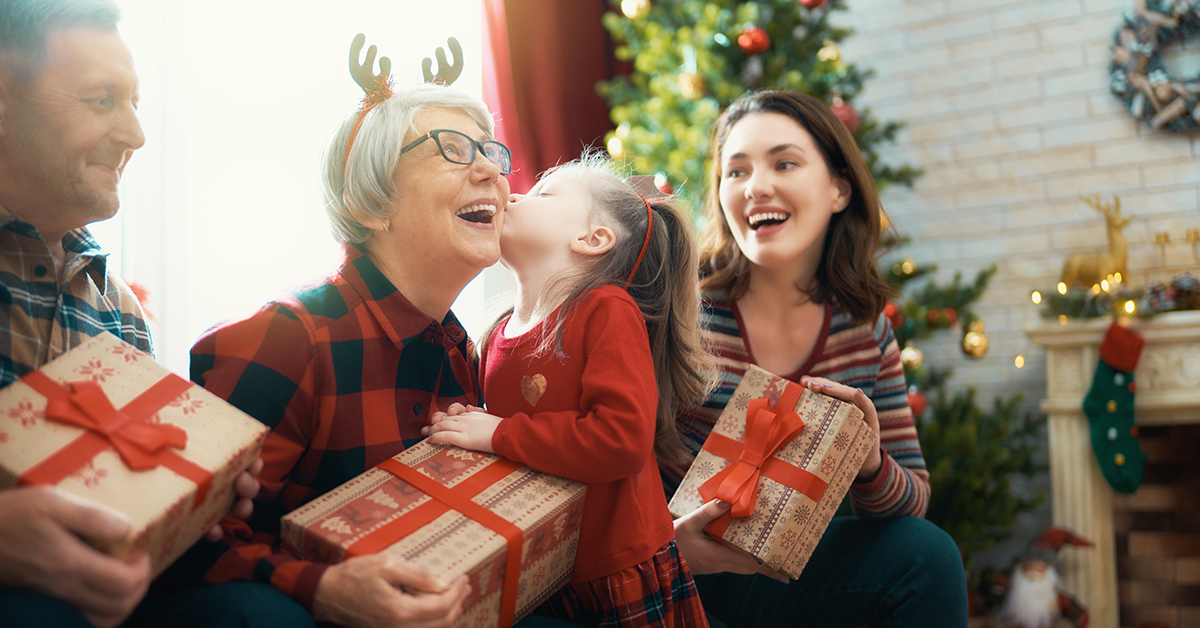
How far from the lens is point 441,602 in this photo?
35.6 inches

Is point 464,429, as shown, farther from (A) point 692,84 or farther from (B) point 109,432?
(A) point 692,84

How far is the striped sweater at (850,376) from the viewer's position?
65.1 inches

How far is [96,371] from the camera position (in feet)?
3.06

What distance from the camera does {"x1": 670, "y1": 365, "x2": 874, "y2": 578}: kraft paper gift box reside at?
130 centimetres

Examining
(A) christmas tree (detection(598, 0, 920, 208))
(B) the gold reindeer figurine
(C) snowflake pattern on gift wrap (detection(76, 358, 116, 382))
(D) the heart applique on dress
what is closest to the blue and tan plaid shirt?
(C) snowflake pattern on gift wrap (detection(76, 358, 116, 382))

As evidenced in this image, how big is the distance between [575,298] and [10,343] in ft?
2.82

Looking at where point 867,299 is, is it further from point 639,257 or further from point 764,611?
point 764,611

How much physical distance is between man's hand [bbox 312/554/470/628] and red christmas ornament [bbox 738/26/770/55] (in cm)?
251

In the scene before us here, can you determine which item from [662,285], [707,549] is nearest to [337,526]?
[707,549]

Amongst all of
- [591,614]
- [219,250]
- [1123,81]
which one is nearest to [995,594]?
[1123,81]

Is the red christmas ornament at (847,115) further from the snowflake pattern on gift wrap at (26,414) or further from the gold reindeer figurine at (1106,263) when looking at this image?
the snowflake pattern on gift wrap at (26,414)

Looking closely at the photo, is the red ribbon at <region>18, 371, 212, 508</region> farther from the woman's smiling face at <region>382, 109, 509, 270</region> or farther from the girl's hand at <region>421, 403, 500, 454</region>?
the woman's smiling face at <region>382, 109, 509, 270</region>

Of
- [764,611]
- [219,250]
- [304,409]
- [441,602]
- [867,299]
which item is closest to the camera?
[441,602]

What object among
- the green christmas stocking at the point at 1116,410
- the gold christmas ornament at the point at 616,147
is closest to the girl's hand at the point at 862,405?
the gold christmas ornament at the point at 616,147
